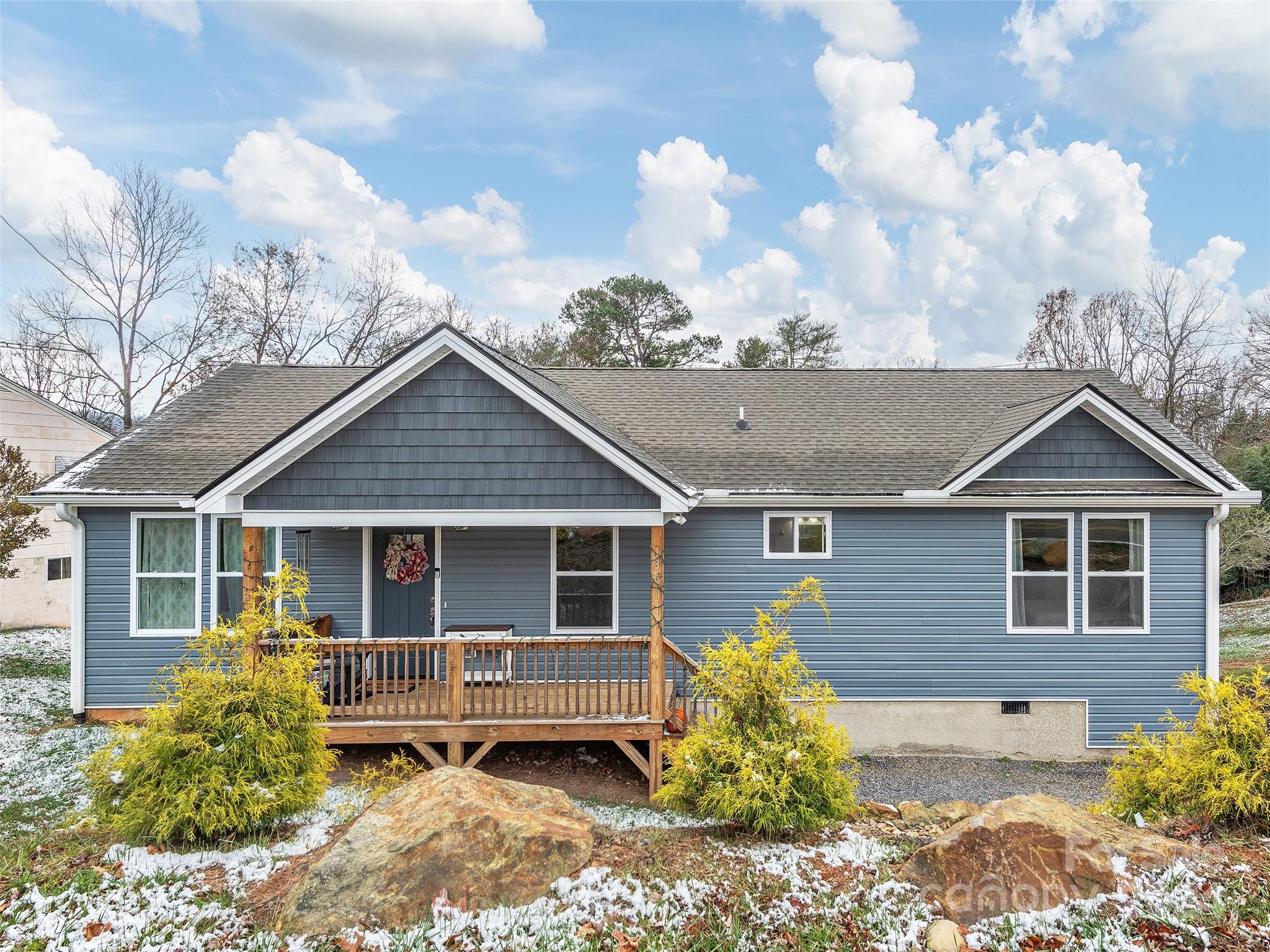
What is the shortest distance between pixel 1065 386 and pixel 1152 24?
23.4 feet

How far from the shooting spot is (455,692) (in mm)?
7234

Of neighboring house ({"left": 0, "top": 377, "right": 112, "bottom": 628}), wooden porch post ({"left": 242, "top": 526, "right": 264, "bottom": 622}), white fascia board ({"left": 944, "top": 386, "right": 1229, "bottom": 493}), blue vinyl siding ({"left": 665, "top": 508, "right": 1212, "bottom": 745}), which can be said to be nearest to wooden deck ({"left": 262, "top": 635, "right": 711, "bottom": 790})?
wooden porch post ({"left": 242, "top": 526, "right": 264, "bottom": 622})

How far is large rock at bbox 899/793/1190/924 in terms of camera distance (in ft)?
13.4

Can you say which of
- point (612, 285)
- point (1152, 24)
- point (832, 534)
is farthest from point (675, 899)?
point (612, 285)

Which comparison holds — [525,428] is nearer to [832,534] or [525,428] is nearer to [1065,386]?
[832,534]

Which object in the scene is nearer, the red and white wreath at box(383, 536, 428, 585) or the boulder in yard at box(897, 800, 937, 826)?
the boulder in yard at box(897, 800, 937, 826)

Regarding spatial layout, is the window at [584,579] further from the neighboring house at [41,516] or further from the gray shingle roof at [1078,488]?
the neighboring house at [41,516]

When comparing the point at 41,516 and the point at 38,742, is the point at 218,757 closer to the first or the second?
the point at 38,742

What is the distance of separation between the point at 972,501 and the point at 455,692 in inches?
276

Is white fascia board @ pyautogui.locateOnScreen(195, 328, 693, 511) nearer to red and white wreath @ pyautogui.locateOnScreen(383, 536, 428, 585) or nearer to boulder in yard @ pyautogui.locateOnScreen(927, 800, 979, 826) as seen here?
red and white wreath @ pyautogui.locateOnScreen(383, 536, 428, 585)

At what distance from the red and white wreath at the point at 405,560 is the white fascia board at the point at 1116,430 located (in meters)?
7.23

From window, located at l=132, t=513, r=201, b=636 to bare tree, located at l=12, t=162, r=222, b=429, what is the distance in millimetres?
16269

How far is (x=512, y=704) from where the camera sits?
7992 mm

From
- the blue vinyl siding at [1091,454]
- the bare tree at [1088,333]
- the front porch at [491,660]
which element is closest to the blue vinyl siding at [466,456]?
the front porch at [491,660]
